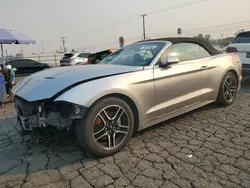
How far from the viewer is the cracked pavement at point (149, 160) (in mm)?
2477

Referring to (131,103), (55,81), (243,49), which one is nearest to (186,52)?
(131,103)

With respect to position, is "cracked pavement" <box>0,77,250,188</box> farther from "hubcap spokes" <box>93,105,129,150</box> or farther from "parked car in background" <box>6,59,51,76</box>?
"parked car in background" <box>6,59,51,76</box>

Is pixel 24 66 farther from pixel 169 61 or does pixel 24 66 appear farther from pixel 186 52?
pixel 169 61

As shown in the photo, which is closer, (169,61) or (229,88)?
(169,61)

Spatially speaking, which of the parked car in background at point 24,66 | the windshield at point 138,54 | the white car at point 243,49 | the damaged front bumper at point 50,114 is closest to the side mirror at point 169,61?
the windshield at point 138,54

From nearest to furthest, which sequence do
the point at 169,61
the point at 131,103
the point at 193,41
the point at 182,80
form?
the point at 131,103 → the point at 169,61 → the point at 182,80 → the point at 193,41

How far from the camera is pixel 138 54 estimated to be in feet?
13.0

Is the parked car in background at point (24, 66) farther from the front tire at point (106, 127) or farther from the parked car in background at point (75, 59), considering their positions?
the front tire at point (106, 127)

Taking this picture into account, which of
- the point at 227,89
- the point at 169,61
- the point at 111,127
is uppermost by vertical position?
the point at 169,61

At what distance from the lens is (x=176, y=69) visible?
374cm

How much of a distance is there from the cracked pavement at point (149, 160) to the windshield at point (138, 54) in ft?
3.80

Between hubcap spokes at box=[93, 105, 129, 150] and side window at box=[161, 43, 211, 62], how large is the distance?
1180 mm

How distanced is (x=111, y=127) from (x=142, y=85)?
739mm

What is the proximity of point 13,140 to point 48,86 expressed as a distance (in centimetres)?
144
